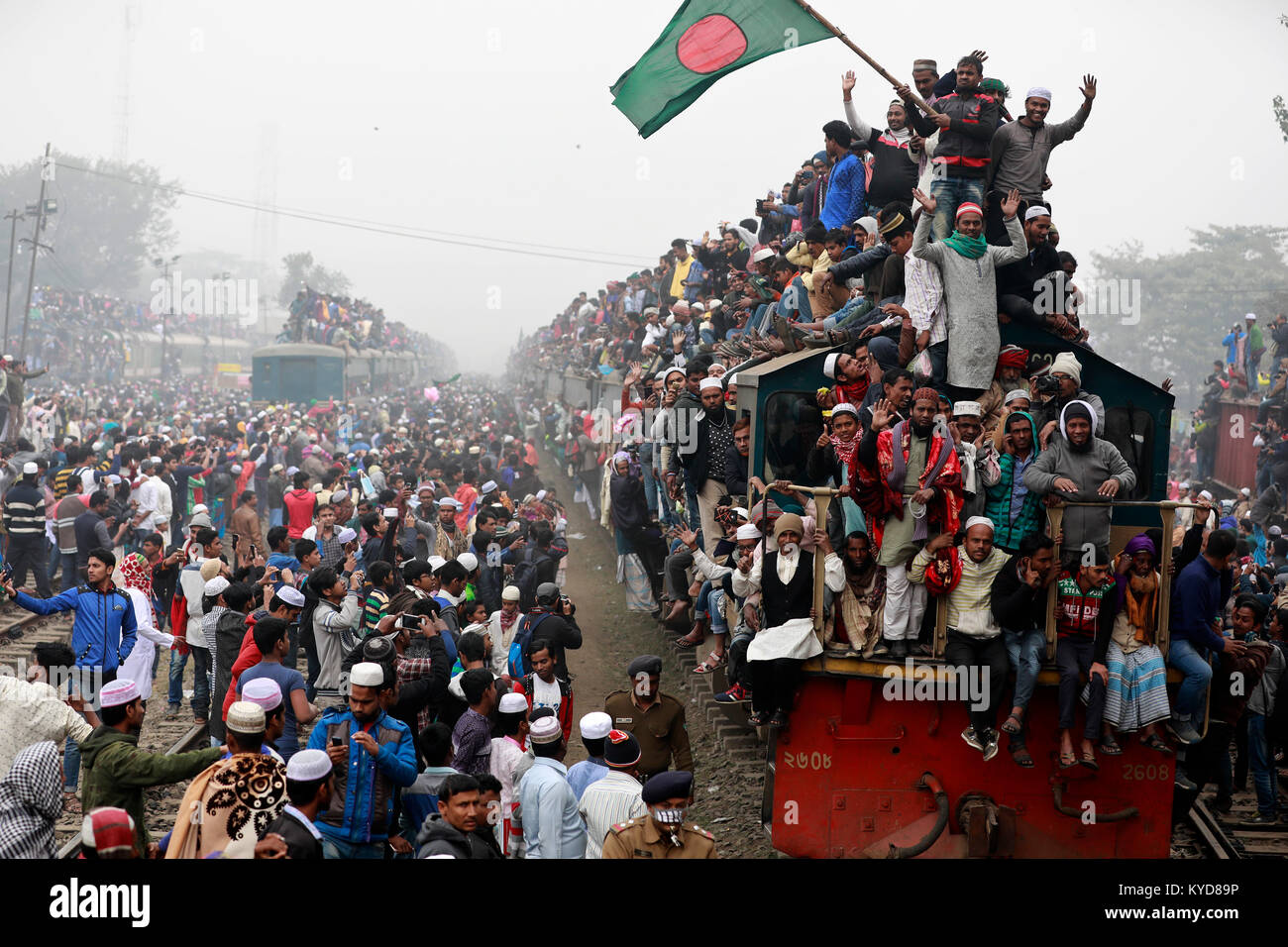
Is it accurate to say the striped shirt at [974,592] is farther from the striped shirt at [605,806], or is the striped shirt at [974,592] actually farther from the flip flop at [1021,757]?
the striped shirt at [605,806]

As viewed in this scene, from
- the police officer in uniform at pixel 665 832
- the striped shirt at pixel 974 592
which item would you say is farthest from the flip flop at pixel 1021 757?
the police officer in uniform at pixel 665 832

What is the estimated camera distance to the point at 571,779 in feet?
20.4

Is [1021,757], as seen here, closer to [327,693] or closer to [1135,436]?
[1135,436]

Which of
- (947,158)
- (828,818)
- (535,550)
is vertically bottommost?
(828,818)

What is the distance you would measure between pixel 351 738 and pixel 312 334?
43763 millimetres

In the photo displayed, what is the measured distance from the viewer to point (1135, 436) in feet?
26.6

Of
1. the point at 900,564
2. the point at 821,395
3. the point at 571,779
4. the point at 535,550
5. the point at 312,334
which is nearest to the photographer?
the point at 571,779

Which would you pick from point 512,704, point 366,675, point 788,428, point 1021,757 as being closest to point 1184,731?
point 1021,757

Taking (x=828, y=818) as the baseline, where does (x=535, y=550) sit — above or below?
above

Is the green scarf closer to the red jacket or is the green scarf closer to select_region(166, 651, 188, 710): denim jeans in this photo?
select_region(166, 651, 188, 710): denim jeans

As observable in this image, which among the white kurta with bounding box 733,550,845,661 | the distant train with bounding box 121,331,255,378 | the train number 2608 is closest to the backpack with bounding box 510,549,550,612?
the white kurta with bounding box 733,550,845,661

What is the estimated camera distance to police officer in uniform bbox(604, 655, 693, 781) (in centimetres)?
741
